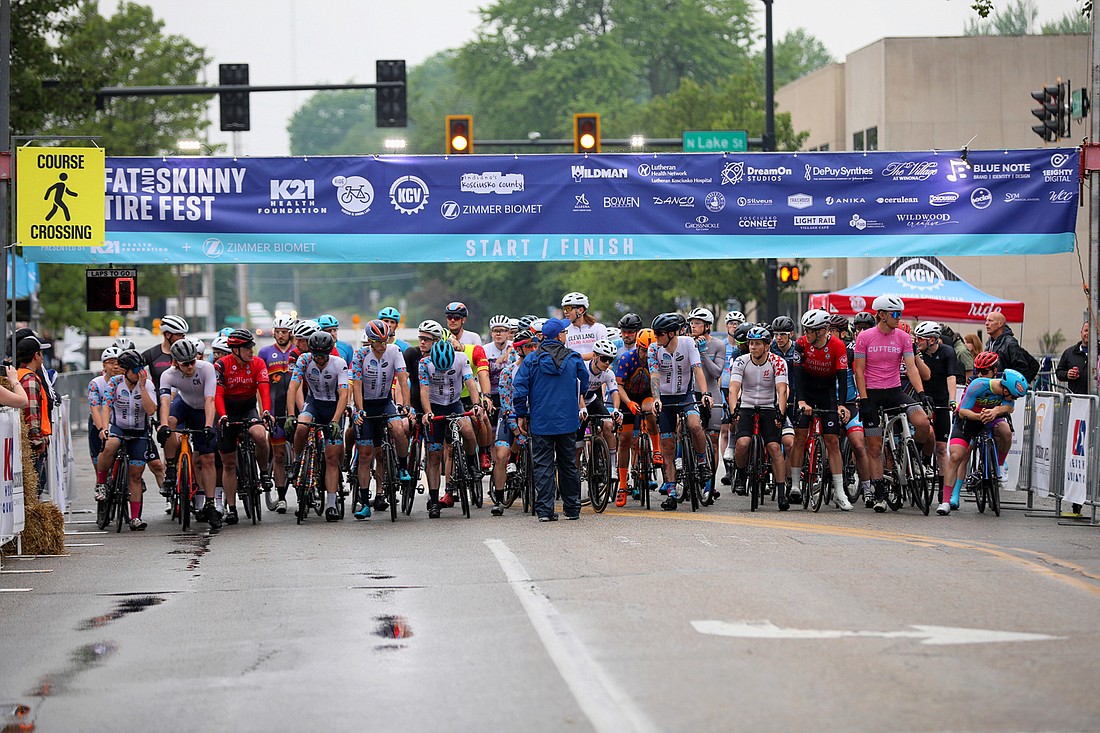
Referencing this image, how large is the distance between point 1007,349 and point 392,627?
11.7 m

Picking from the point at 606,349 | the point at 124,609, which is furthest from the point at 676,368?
the point at 124,609

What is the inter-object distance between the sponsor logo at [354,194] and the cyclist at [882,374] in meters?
6.57

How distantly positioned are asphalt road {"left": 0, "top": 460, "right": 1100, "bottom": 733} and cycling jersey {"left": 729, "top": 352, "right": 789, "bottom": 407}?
6.86 ft

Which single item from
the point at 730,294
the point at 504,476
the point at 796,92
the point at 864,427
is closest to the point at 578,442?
the point at 504,476

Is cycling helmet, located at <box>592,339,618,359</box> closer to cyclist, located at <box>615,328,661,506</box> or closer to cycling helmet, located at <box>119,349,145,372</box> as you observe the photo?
cyclist, located at <box>615,328,661,506</box>

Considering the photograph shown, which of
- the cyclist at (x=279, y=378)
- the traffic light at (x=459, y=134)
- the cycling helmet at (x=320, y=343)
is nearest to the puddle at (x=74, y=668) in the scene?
the cycling helmet at (x=320, y=343)

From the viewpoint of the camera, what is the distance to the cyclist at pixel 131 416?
53.6 ft

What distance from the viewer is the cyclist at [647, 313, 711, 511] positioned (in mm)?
16812

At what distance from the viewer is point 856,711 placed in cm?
718

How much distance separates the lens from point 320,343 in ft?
53.7

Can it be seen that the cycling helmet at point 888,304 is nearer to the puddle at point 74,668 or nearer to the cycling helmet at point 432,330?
the cycling helmet at point 432,330

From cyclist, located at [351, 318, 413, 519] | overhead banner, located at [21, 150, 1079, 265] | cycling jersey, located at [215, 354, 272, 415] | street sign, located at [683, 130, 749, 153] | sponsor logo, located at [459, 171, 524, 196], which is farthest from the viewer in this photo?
street sign, located at [683, 130, 749, 153]

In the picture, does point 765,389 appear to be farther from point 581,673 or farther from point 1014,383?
point 581,673

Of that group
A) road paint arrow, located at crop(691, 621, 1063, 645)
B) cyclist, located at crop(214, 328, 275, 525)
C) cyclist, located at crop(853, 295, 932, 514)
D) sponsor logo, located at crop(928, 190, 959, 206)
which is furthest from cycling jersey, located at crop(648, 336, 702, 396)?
road paint arrow, located at crop(691, 621, 1063, 645)
